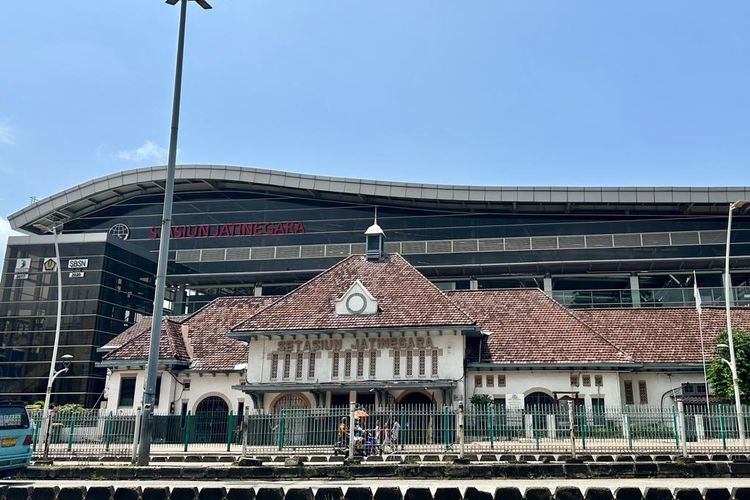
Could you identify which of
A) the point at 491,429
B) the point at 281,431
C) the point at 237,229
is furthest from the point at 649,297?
the point at 237,229

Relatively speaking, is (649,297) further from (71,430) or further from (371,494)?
(71,430)

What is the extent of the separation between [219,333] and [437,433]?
56.4 ft

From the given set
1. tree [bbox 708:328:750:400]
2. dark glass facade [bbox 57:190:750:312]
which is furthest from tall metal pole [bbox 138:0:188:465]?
dark glass facade [bbox 57:190:750:312]

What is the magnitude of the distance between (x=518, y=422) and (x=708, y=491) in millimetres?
12461

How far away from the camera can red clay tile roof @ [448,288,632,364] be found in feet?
104

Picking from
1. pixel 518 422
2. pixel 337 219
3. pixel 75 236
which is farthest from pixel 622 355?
pixel 75 236

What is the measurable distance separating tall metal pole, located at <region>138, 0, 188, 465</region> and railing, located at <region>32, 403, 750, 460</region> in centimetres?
350

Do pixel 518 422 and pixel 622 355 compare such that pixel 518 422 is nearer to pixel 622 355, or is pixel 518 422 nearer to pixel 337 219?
pixel 622 355

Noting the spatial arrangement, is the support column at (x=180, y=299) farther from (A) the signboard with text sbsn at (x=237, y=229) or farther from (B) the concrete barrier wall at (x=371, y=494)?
(B) the concrete barrier wall at (x=371, y=494)

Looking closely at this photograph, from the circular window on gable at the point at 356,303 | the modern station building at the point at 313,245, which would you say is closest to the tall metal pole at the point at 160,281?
the circular window on gable at the point at 356,303

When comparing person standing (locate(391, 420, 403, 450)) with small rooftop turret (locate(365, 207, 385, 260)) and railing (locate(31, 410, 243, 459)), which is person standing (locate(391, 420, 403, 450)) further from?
small rooftop turret (locate(365, 207, 385, 260))

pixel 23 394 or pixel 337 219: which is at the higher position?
pixel 337 219

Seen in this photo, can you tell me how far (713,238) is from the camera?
50406 millimetres

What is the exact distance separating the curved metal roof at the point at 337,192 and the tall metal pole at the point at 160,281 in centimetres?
3346
